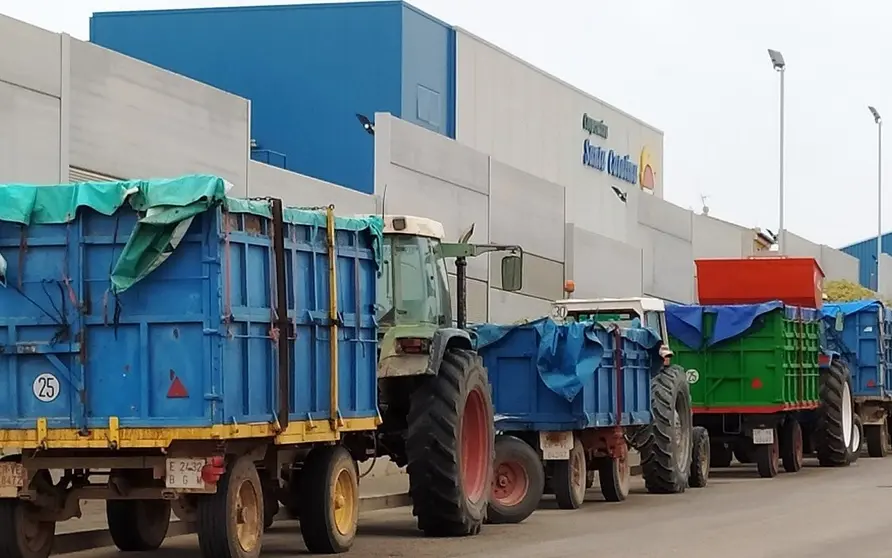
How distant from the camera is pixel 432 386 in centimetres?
1561

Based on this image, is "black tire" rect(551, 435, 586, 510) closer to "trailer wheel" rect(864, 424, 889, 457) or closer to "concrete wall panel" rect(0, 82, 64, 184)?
"concrete wall panel" rect(0, 82, 64, 184)

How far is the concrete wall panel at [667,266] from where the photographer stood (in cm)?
4678

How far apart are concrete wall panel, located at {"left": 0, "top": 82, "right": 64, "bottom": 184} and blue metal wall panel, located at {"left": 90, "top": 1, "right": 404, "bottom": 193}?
20.6 m

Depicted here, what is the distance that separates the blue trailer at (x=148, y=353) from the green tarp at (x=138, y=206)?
0.04ft

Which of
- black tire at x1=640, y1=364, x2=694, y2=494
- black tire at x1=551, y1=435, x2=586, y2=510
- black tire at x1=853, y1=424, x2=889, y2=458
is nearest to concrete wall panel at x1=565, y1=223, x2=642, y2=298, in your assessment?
black tire at x1=853, y1=424, x2=889, y2=458

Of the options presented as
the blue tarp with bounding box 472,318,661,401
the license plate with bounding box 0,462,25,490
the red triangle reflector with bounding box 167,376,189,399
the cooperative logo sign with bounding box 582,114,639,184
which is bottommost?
the license plate with bounding box 0,462,25,490

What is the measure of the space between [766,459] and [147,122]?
1162 cm

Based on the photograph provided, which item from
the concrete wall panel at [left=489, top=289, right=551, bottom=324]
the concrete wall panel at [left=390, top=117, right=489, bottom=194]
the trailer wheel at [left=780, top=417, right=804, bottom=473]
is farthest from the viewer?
the concrete wall panel at [left=489, top=289, right=551, bottom=324]

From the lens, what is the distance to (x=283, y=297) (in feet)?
42.3

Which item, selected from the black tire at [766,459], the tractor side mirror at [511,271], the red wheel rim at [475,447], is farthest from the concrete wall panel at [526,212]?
the red wheel rim at [475,447]

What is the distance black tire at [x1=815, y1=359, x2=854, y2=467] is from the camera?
28.9m

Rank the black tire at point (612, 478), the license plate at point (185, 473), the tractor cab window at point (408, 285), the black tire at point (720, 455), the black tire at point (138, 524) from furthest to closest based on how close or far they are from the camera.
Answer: the black tire at point (720, 455) → the black tire at point (612, 478) → the tractor cab window at point (408, 285) → the black tire at point (138, 524) → the license plate at point (185, 473)

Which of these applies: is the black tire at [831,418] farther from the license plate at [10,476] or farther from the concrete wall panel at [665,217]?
the license plate at [10,476]

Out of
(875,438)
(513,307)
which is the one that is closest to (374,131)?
(513,307)
